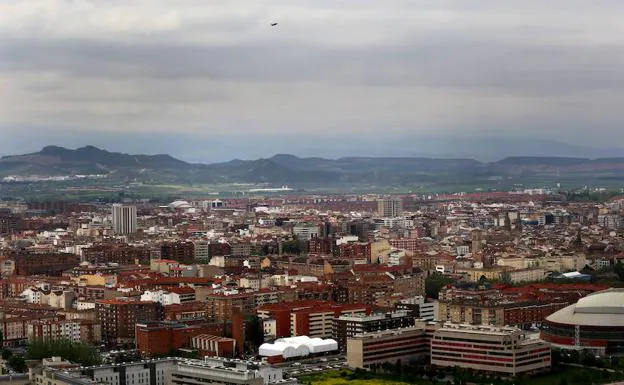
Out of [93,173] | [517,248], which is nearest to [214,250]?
[517,248]

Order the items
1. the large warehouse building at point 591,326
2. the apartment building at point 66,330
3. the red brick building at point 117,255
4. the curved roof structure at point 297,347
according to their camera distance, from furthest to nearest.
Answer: the red brick building at point 117,255
the apartment building at point 66,330
the large warehouse building at point 591,326
the curved roof structure at point 297,347

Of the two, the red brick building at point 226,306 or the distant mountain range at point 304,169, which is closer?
the red brick building at point 226,306

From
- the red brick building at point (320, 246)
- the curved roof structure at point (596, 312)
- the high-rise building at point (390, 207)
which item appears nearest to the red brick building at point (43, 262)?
the red brick building at point (320, 246)

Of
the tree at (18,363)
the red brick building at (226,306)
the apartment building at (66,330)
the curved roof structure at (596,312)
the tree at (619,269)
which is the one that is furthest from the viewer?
the tree at (619,269)

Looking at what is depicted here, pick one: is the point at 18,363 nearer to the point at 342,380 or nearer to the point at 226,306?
the point at 342,380

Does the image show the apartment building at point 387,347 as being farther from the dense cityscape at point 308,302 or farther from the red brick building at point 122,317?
the red brick building at point 122,317

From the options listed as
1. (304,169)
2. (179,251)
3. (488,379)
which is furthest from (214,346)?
(304,169)

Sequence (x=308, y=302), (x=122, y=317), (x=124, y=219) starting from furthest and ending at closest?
(x=124, y=219)
(x=308, y=302)
(x=122, y=317)

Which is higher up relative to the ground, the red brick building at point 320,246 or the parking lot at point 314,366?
the red brick building at point 320,246

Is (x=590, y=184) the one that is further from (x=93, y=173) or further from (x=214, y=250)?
(x=214, y=250)
